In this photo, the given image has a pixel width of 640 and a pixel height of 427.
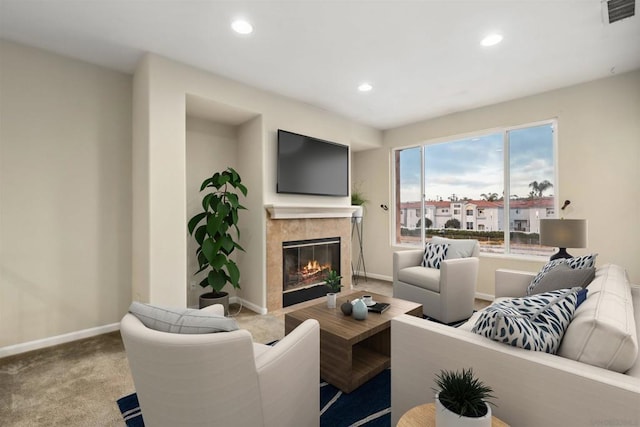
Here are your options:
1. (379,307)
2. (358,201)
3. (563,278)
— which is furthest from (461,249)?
(358,201)

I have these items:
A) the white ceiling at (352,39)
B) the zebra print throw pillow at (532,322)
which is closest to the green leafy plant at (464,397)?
the zebra print throw pillow at (532,322)

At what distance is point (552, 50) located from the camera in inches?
107

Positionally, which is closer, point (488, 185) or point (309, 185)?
point (309, 185)

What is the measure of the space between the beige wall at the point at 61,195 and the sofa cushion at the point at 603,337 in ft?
11.8

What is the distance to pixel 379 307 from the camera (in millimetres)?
2402

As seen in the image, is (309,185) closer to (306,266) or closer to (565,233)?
(306,266)

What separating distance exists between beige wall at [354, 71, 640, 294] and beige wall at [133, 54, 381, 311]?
3.12m

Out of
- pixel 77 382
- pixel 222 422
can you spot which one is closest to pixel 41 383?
pixel 77 382

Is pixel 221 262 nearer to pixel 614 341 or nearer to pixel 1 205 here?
pixel 1 205

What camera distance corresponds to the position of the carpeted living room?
142cm

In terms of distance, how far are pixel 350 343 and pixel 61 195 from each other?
291 centimetres

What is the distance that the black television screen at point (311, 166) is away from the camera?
3736 mm

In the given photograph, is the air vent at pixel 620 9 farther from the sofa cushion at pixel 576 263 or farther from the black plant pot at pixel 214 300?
the black plant pot at pixel 214 300

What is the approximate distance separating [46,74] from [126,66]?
0.65 metres
